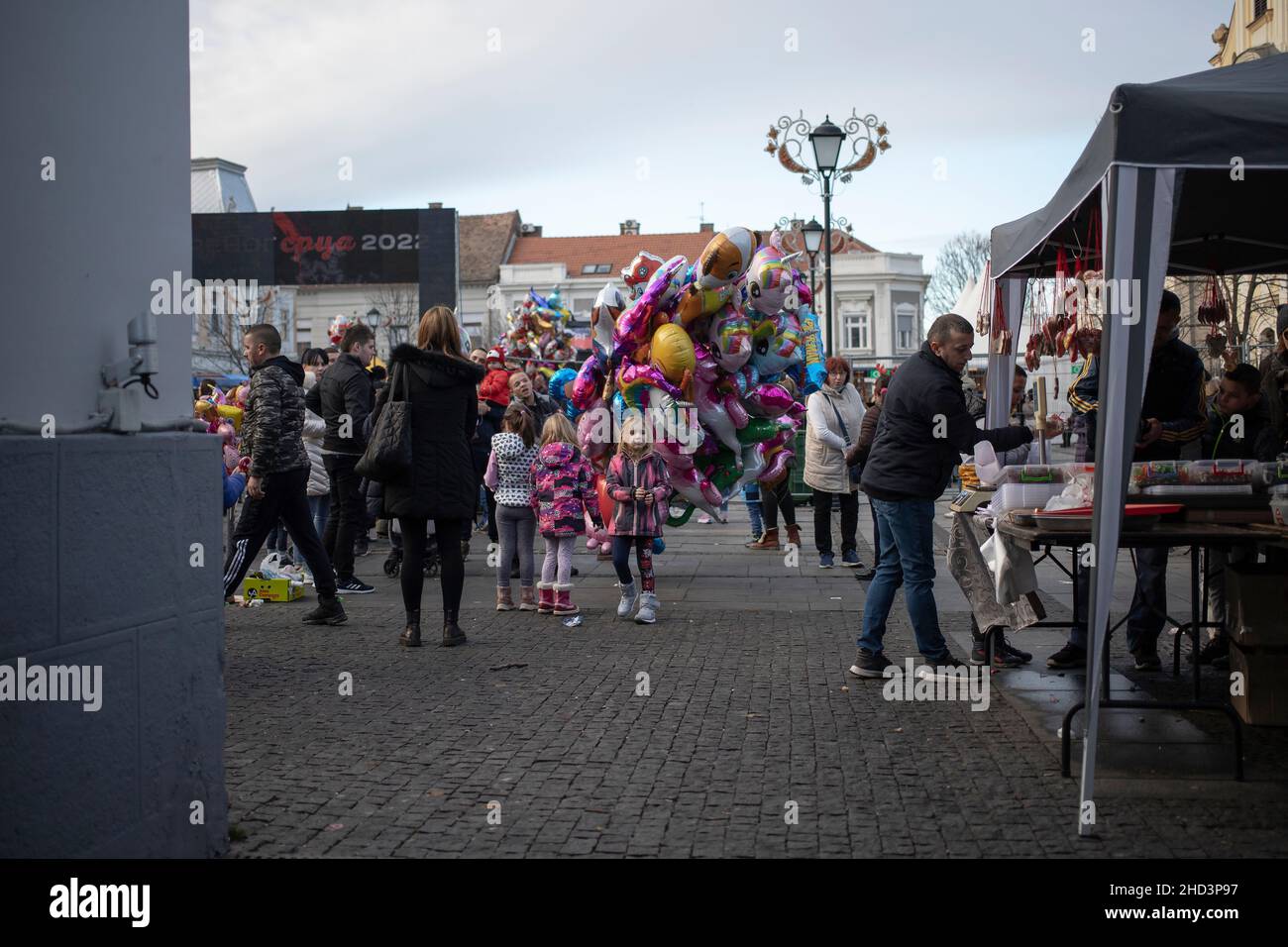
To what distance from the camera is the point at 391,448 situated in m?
8.27

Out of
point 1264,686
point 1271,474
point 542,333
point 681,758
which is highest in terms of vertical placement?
point 542,333

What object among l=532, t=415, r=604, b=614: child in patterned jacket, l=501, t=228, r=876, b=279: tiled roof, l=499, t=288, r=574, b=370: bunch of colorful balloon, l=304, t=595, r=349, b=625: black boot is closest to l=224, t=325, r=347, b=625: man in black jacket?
l=304, t=595, r=349, b=625: black boot

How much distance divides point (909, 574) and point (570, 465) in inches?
129

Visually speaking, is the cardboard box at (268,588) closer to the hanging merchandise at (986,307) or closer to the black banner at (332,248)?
the hanging merchandise at (986,307)

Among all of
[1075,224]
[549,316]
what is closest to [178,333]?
[1075,224]

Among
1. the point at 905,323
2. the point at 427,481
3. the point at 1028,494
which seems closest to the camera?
the point at 1028,494

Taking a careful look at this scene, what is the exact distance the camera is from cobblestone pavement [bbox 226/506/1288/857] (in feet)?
15.1

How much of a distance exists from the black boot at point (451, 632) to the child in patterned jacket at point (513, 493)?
138 centimetres

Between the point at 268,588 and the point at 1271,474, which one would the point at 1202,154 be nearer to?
the point at 1271,474

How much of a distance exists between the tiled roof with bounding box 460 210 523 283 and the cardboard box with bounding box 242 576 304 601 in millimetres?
69950

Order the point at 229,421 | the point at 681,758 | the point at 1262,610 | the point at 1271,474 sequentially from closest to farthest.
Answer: the point at 681,758 → the point at 1262,610 → the point at 1271,474 → the point at 229,421

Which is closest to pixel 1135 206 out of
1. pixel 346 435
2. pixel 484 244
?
pixel 346 435

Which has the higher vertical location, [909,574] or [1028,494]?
[1028,494]
